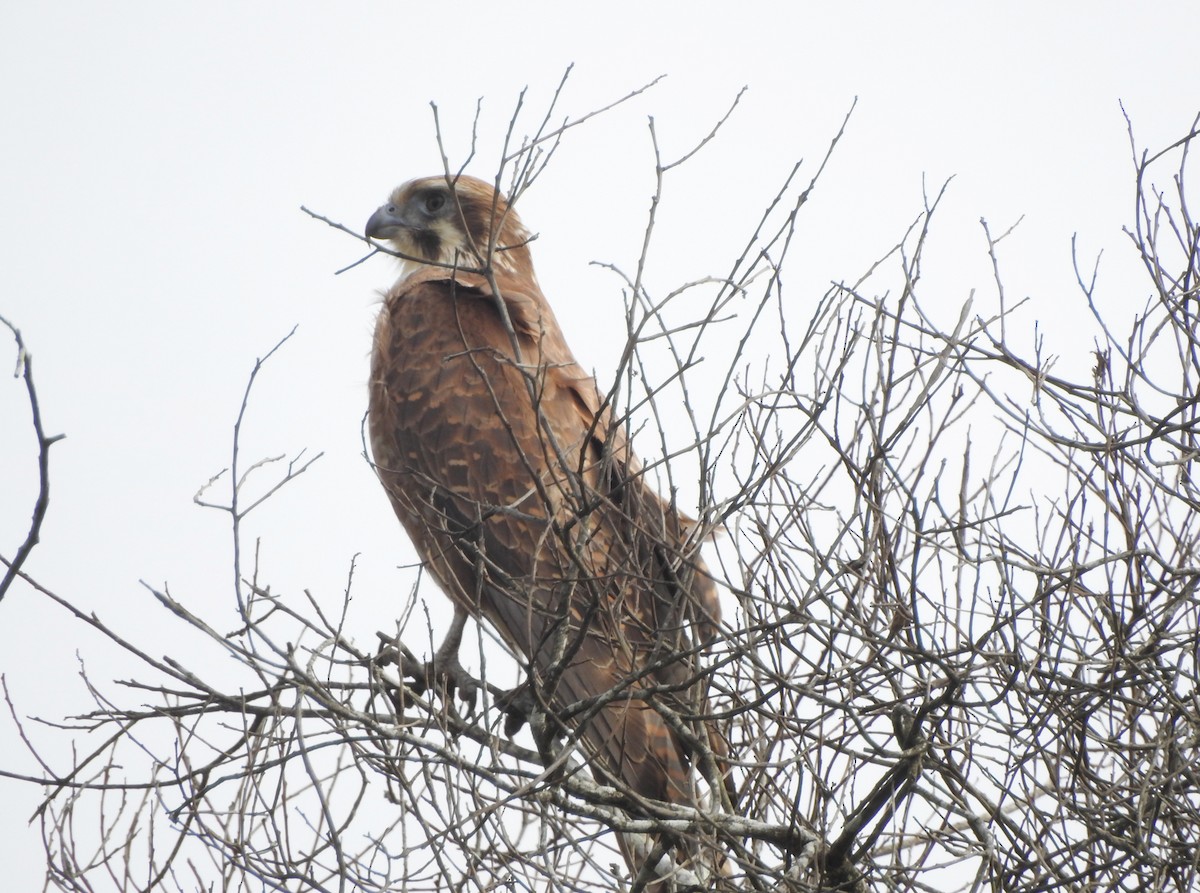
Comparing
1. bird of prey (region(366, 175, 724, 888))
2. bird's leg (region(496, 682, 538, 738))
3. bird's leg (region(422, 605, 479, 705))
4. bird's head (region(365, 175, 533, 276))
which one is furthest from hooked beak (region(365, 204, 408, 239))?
bird's leg (region(496, 682, 538, 738))

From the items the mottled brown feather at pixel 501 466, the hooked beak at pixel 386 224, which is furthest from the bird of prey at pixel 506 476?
the hooked beak at pixel 386 224

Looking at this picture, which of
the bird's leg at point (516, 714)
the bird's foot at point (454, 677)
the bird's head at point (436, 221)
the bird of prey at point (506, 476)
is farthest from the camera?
the bird's head at point (436, 221)

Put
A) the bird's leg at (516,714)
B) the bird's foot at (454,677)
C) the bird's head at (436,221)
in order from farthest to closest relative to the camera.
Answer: the bird's head at (436,221) < the bird's foot at (454,677) < the bird's leg at (516,714)

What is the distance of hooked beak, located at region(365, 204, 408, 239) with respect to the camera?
19.8 ft

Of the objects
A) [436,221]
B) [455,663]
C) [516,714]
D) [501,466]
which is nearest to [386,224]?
[436,221]

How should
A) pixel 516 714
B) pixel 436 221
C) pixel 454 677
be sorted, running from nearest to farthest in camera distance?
pixel 516 714 → pixel 454 677 → pixel 436 221

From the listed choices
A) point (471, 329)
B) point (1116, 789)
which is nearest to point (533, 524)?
point (471, 329)

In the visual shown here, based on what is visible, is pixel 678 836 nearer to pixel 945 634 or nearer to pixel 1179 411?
pixel 945 634

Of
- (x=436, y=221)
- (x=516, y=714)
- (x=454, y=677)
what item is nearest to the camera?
(x=516, y=714)

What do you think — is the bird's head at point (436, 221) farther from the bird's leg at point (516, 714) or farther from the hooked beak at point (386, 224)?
the bird's leg at point (516, 714)

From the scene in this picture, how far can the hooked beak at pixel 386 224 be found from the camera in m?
6.04

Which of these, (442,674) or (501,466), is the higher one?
(501,466)

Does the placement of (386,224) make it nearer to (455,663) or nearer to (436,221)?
(436,221)

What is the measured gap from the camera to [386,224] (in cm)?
605
